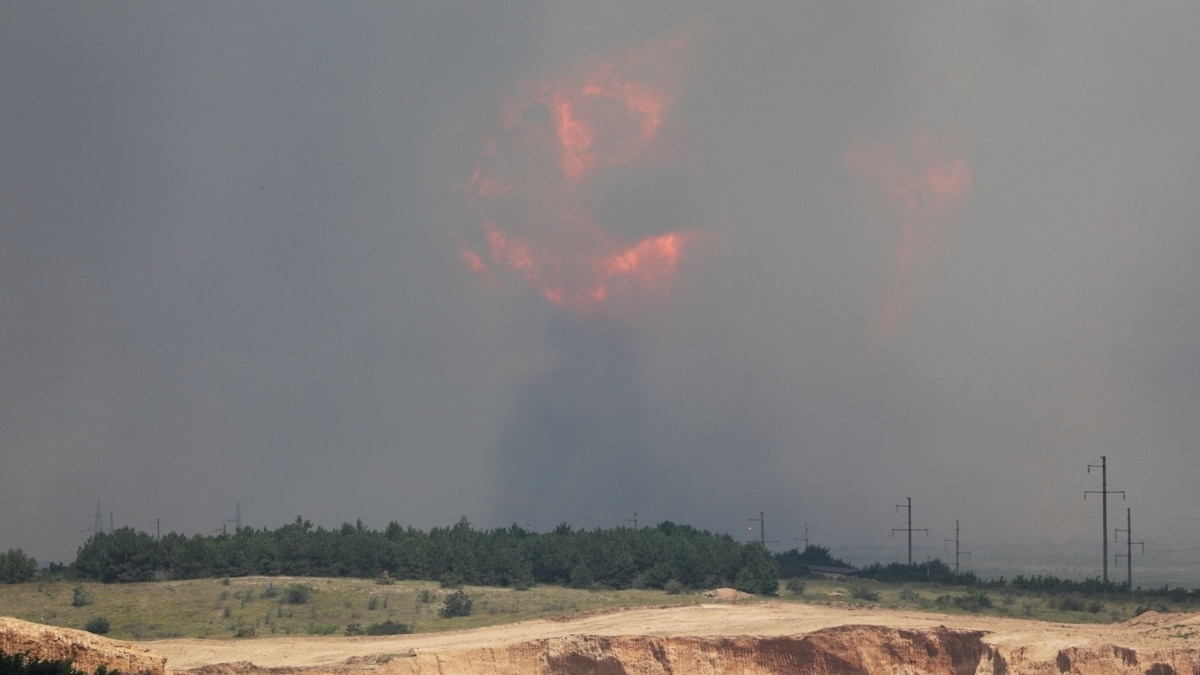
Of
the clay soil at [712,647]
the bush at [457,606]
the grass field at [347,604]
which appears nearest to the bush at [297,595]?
the grass field at [347,604]

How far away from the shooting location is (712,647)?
41.4m

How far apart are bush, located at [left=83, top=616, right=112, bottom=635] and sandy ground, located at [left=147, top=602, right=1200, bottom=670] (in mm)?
4809

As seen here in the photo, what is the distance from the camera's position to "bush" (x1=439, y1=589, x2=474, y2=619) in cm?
5731

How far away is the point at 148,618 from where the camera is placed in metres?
54.5

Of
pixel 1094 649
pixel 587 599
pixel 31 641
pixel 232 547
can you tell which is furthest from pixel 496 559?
pixel 31 641

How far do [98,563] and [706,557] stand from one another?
31015mm

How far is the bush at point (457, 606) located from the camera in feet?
188

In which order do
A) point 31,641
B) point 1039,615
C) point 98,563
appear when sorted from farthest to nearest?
point 98,563 → point 1039,615 → point 31,641

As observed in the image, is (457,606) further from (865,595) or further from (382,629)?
(865,595)

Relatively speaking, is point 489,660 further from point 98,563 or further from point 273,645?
point 98,563

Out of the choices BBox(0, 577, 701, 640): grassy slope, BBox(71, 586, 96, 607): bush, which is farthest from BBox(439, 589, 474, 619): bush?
BBox(71, 586, 96, 607): bush

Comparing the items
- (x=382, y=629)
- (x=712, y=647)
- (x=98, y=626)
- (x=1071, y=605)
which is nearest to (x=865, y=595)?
(x=1071, y=605)

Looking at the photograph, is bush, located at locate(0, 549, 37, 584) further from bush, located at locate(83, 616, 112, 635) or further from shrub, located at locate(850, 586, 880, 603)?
shrub, located at locate(850, 586, 880, 603)

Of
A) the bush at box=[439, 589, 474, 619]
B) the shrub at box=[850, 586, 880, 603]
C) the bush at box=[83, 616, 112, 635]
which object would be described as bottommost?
the bush at box=[83, 616, 112, 635]
